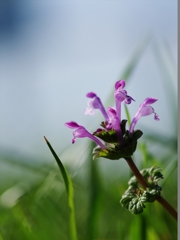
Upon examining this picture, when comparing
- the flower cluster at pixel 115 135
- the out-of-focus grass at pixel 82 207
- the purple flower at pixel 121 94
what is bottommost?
the out-of-focus grass at pixel 82 207

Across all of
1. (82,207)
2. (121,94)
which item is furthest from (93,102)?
(82,207)

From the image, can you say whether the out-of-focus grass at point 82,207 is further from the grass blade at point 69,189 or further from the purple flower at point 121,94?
the purple flower at point 121,94

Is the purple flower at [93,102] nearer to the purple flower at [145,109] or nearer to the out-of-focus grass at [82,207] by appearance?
the purple flower at [145,109]

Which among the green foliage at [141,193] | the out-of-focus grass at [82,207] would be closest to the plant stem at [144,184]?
the green foliage at [141,193]

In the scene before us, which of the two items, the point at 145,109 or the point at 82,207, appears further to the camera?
the point at 82,207

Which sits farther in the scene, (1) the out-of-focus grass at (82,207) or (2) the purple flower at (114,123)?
(1) the out-of-focus grass at (82,207)

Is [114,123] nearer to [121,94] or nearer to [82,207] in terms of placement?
[121,94]

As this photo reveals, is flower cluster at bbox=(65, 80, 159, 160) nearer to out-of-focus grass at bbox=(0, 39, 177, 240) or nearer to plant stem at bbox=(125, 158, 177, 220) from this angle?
plant stem at bbox=(125, 158, 177, 220)

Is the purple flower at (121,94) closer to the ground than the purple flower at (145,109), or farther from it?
farther from it
